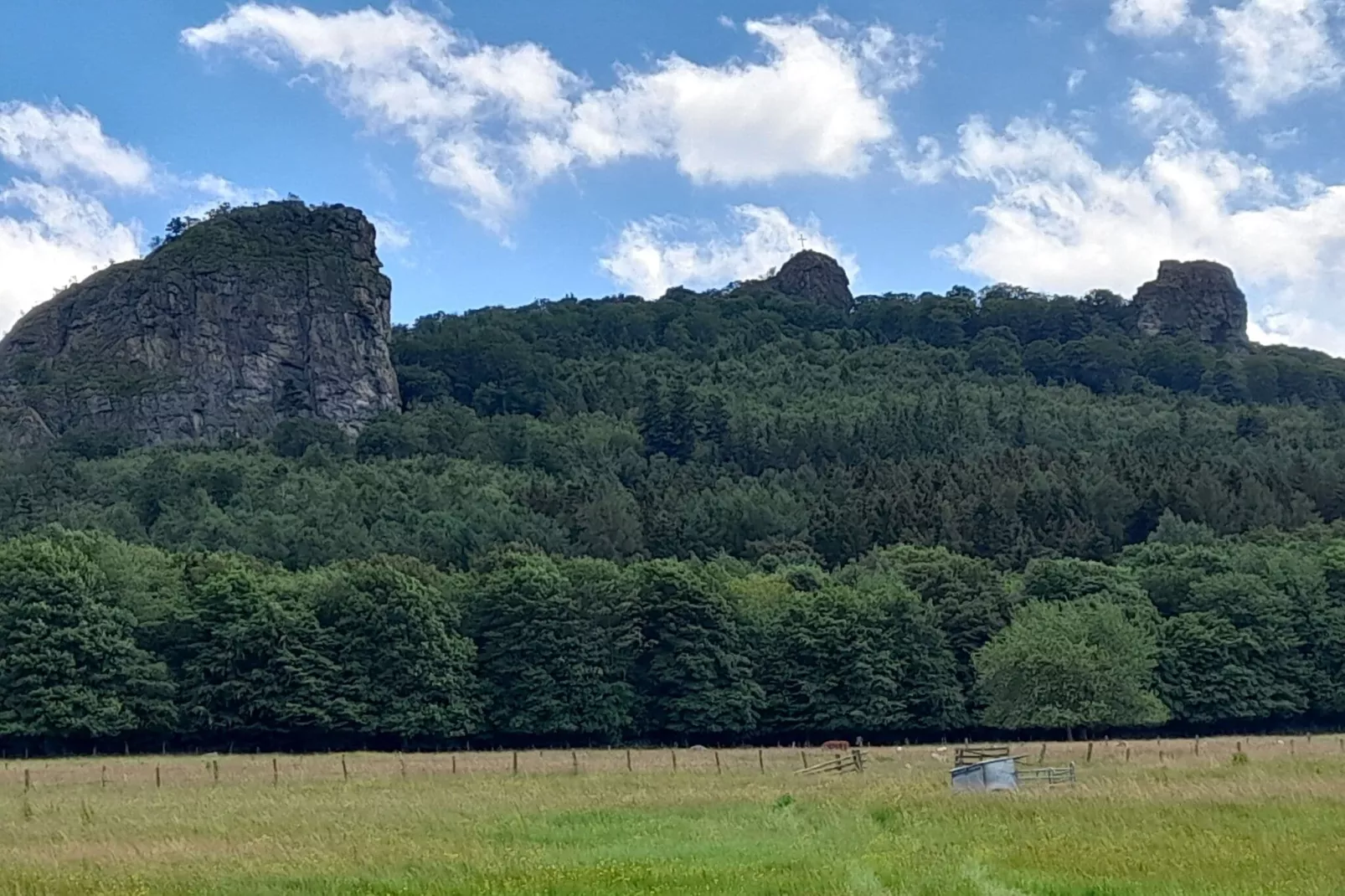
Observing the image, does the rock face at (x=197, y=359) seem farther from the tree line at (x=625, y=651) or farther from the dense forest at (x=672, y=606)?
the tree line at (x=625, y=651)

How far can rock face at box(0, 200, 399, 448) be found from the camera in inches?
7111

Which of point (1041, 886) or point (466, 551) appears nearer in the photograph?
point (1041, 886)

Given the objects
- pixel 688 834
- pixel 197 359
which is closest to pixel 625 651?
pixel 688 834

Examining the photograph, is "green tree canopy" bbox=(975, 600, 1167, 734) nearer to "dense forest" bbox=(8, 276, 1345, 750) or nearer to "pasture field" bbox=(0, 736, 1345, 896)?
"dense forest" bbox=(8, 276, 1345, 750)

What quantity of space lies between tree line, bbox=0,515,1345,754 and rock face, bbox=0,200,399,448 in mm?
93759

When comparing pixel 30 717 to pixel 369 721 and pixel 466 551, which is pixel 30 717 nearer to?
pixel 369 721

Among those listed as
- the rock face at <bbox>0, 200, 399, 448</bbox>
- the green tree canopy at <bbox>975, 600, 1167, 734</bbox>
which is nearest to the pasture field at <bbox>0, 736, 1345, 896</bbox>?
the green tree canopy at <bbox>975, 600, 1167, 734</bbox>

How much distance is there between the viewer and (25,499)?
133 m

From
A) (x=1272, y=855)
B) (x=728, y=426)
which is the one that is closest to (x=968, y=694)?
(x=1272, y=855)

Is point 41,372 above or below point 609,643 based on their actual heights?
above

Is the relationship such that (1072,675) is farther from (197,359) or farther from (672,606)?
(197,359)

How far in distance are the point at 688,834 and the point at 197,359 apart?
177 meters

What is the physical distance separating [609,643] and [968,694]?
A: 76.6 feet

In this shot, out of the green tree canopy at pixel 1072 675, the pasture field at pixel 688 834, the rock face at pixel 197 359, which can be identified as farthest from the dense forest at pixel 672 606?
the rock face at pixel 197 359
